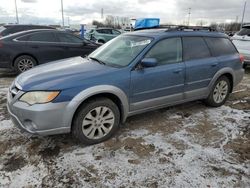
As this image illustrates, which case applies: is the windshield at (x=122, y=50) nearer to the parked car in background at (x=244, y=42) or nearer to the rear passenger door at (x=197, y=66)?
the rear passenger door at (x=197, y=66)

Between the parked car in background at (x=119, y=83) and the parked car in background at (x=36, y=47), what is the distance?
3.80m

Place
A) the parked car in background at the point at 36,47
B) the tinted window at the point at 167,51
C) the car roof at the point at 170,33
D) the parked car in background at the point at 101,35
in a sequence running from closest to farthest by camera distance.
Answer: the tinted window at the point at 167,51, the car roof at the point at 170,33, the parked car in background at the point at 36,47, the parked car in background at the point at 101,35

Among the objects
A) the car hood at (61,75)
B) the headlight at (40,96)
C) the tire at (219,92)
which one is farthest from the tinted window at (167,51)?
the headlight at (40,96)

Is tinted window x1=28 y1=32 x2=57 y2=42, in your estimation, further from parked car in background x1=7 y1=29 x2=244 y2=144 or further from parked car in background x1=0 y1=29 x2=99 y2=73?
parked car in background x1=7 y1=29 x2=244 y2=144

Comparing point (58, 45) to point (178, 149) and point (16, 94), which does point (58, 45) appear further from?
point (178, 149)

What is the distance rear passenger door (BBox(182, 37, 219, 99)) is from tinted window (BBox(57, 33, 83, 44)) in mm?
4674

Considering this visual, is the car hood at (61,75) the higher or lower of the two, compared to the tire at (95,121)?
higher

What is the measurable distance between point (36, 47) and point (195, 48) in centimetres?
500

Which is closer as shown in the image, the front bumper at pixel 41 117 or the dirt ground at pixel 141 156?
the dirt ground at pixel 141 156

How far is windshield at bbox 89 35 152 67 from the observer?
3.88 meters

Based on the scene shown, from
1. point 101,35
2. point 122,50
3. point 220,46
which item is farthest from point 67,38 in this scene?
point 101,35

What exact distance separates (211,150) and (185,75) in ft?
4.50

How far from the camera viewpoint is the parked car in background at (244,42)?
8.73 meters

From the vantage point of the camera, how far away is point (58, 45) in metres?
7.93
